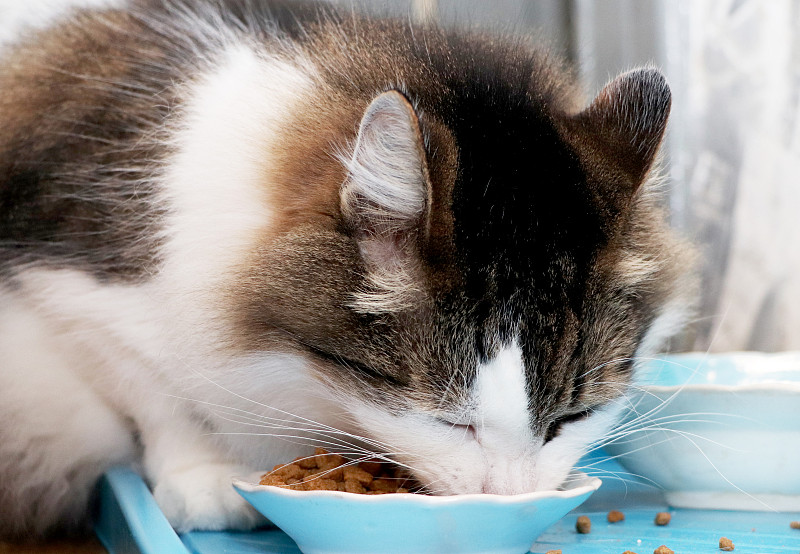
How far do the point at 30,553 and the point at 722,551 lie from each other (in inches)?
40.9

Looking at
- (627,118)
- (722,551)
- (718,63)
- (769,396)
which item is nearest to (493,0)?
(718,63)

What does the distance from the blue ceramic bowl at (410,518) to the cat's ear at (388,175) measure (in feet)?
1.01

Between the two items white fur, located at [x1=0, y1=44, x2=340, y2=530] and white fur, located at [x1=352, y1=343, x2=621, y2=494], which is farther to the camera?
white fur, located at [x1=0, y1=44, x2=340, y2=530]

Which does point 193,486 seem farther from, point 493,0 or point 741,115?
point 493,0

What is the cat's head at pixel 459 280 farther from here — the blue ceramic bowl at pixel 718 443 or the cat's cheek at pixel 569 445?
the blue ceramic bowl at pixel 718 443

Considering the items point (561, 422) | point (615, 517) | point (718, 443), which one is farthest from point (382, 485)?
point (718, 443)

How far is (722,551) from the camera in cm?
103

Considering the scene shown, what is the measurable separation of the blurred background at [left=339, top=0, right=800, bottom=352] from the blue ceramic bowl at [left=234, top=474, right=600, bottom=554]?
1.09 meters

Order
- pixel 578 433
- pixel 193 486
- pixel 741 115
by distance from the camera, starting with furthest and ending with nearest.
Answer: pixel 741 115
pixel 193 486
pixel 578 433

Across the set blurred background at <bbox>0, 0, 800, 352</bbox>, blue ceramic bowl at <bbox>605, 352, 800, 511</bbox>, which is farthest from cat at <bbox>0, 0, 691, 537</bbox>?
blurred background at <bbox>0, 0, 800, 352</bbox>

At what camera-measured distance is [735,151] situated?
206 centimetres

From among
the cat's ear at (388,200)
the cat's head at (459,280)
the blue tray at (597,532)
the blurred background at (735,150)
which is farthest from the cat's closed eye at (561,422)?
the blurred background at (735,150)

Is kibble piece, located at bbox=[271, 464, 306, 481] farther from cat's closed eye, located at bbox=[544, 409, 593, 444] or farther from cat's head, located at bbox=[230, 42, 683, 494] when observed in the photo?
cat's closed eye, located at bbox=[544, 409, 593, 444]

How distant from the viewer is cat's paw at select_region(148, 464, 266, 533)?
114 centimetres
